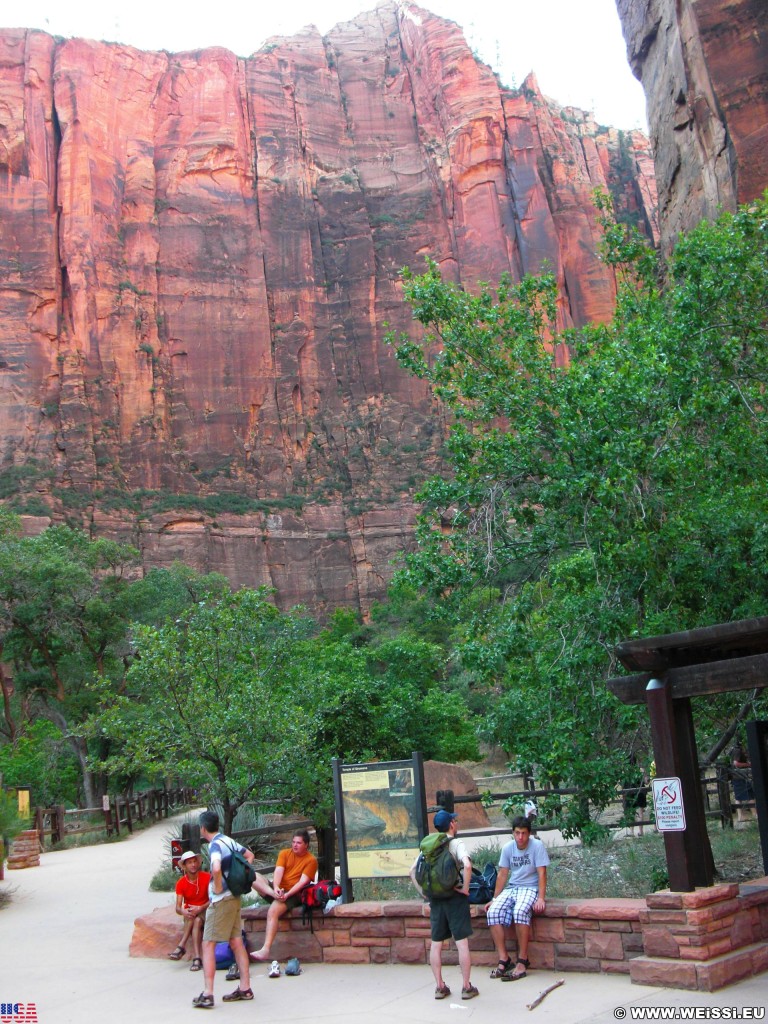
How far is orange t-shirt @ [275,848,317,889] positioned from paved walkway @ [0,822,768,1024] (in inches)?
29.4

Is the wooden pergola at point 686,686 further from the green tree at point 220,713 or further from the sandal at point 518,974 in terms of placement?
the green tree at point 220,713

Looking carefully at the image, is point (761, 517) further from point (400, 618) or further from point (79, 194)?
point (79, 194)

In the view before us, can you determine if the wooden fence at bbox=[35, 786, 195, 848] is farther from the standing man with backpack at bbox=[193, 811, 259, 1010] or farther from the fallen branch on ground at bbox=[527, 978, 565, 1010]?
the fallen branch on ground at bbox=[527, 978, 565, 1010]

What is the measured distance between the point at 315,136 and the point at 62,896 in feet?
207

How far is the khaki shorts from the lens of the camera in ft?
24.0

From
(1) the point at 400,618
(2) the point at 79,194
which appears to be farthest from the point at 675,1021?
(2) the point at 79,194

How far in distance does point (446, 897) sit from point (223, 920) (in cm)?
182

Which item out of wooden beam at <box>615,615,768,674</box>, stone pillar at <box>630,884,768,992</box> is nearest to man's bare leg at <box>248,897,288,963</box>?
stone pillar at <box>630,884,768,992</box>

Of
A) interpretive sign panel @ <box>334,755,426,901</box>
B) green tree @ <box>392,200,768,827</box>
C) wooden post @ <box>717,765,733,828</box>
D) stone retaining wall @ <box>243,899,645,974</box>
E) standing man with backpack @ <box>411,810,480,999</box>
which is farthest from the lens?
wooden post @ <box>717,765,733,828</box>

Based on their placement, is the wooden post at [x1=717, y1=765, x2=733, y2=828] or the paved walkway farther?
the wooden post at [x1=717, y1=765, x2=733, y2=828]

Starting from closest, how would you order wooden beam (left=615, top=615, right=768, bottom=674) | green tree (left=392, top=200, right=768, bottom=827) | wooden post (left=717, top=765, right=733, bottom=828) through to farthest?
wooden beam (left=615, top=615, right=768, bottom=674), green tree (left=392, top=200, right=768, bottom=827), wooden post (left=717, top=765, right=733, bottom=828)

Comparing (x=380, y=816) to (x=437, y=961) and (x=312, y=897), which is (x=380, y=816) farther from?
(x=437, y=961)

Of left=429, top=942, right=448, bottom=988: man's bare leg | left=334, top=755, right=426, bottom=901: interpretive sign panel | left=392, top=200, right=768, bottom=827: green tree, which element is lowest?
left=429, top=942, right=448, bottom=988: man's bare leg

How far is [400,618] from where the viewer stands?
53.5 metres
